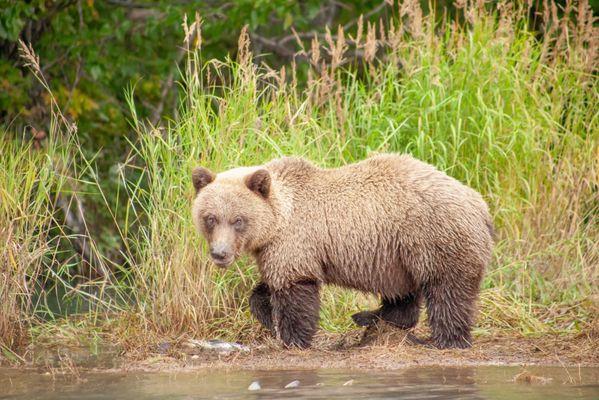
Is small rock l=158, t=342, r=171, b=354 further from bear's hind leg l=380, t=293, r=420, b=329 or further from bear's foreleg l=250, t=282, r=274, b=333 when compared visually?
bear's hind leg l=380, t=293, r=420, b=329

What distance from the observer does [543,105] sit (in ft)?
32.8

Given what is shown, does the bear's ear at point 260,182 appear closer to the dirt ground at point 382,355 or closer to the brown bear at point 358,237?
the brown bear at point 358,237

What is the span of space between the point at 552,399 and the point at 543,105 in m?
4.61

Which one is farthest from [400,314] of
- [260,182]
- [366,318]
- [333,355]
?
[260,182]

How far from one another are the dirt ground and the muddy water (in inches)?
8.2

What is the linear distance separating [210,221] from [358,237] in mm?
1023

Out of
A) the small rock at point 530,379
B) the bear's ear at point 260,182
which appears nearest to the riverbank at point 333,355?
the small rock at point 530,379

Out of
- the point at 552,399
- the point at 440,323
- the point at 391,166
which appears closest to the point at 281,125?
the point at 391,166

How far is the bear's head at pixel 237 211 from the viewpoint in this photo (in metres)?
7.57

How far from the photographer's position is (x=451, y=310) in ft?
24.7

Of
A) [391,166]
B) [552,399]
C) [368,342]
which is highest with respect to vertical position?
[391,166]

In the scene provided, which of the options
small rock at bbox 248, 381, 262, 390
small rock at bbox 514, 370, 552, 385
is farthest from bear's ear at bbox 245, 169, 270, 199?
small rock at bbox 514, 370, 552, 385

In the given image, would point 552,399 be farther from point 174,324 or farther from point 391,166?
point 174,324

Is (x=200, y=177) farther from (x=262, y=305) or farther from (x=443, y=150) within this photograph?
(x=443, y=150)
